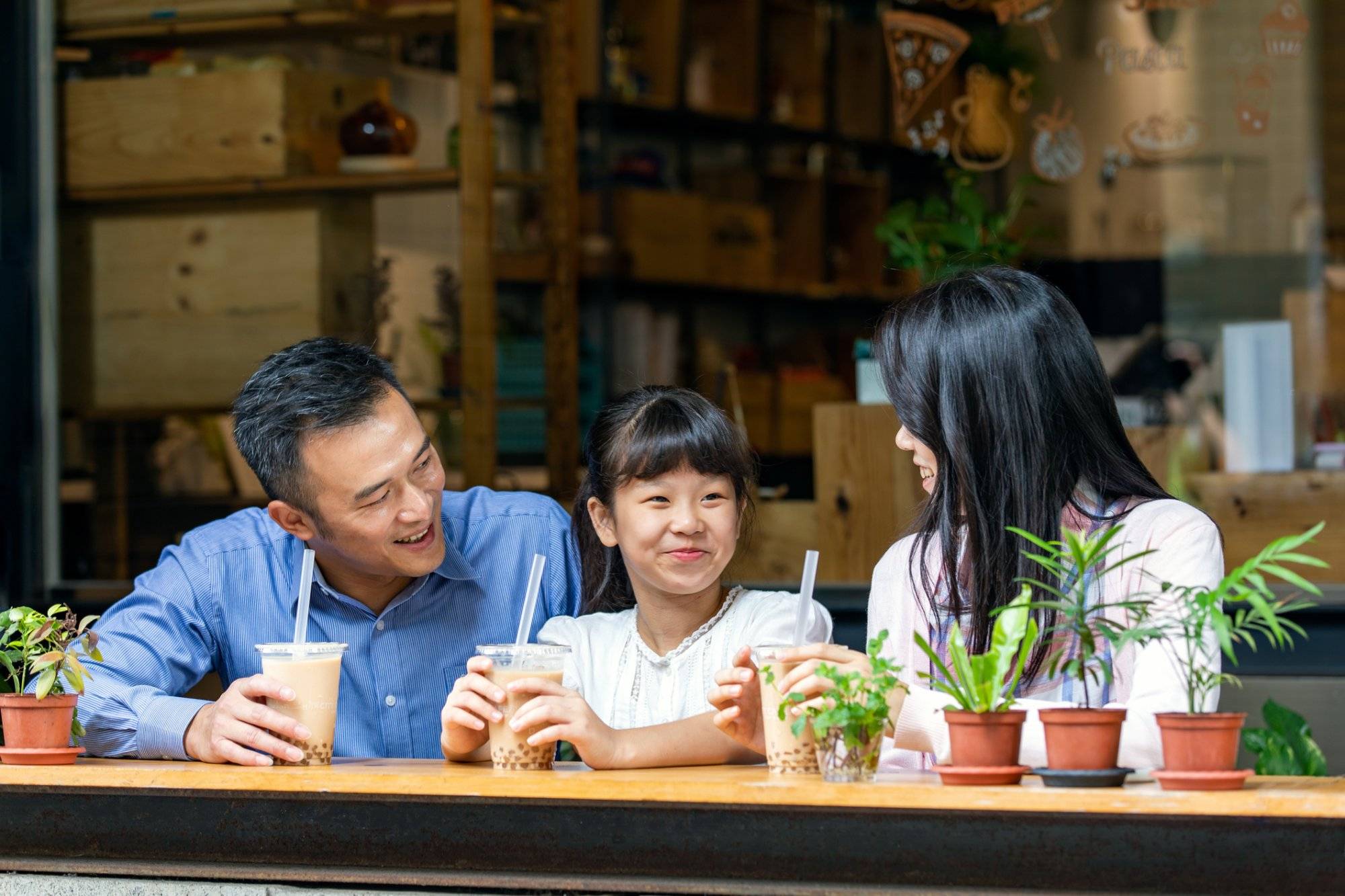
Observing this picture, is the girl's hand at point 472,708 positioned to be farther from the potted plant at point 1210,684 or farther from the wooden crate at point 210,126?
the wooden crate at point 210,126

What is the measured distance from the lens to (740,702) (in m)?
1.94

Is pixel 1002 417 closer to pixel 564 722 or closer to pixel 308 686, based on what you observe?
pixel 564 722

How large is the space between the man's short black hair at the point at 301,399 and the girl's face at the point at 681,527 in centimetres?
43

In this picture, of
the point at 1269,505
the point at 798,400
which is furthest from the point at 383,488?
the point at 798,400

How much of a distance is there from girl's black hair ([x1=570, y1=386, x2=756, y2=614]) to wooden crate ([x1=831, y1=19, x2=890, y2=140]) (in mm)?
4987

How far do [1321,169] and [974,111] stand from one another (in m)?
2.88

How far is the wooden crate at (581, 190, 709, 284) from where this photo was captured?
21.2 ft

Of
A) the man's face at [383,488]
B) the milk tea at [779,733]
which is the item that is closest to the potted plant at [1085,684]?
the milk tea at [779,733]

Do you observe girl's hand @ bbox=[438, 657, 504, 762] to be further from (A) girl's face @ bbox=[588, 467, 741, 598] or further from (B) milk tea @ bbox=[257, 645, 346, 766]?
(A) girl's face @ bbox=[588, 467, 741, 598]

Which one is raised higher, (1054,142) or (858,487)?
(1054,142)

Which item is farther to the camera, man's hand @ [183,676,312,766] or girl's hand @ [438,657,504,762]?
man's hand @ [183,676,312,766]

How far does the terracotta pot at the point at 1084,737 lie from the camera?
1.61 meters

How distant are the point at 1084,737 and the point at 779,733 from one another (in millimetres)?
356

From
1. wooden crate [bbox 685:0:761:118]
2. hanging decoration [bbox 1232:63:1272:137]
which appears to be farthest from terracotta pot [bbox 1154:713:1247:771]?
wooden crate [bbox 685:0:761:118]
